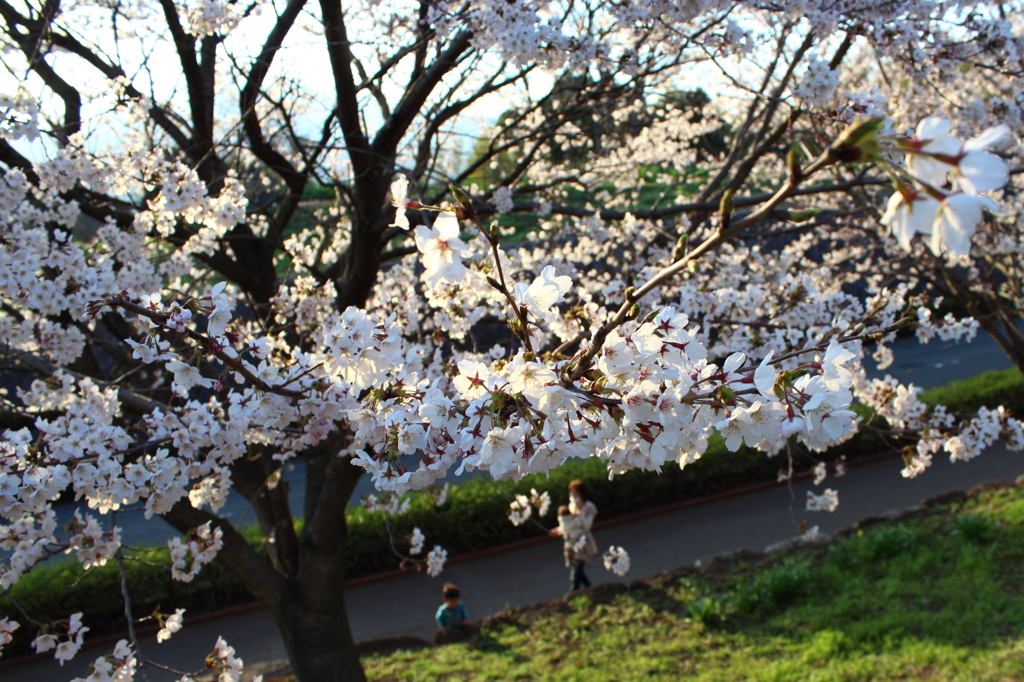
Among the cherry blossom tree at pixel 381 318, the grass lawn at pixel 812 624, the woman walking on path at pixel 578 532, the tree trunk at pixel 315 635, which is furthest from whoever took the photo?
the woman walking on path at pixel 578 532

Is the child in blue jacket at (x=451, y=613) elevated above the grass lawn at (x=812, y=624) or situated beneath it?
elevated above

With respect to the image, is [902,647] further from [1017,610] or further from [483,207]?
[483,207]

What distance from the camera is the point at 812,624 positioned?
4.59 m

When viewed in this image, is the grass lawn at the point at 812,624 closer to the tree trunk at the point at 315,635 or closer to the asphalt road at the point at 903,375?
the tree trunk at the point at 315,635

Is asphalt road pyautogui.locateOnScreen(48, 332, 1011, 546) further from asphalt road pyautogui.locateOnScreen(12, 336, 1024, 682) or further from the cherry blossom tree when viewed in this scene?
the cherry blossom tree

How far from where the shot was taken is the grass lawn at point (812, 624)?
4027mm

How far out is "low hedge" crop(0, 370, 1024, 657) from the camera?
6.73 meters

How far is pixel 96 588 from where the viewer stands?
676 cm

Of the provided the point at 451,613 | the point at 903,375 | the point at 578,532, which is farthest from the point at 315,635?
the point at 903,375

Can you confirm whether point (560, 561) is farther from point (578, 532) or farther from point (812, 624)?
point (812, 624)

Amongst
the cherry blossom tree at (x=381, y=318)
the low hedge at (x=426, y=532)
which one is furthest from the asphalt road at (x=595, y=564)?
the cherry blossom tree at (x=381, y=318)

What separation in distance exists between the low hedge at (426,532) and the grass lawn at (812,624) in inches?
59.0

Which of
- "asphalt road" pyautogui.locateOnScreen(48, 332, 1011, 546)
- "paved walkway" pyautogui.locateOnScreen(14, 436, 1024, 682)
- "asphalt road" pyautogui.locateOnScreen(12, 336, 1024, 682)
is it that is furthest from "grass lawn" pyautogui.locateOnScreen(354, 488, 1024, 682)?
"asphalt road" pyautogui.locateOnScreen(48, 332, 1011, 546)

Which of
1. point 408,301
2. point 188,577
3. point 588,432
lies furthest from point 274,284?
point 588,432
